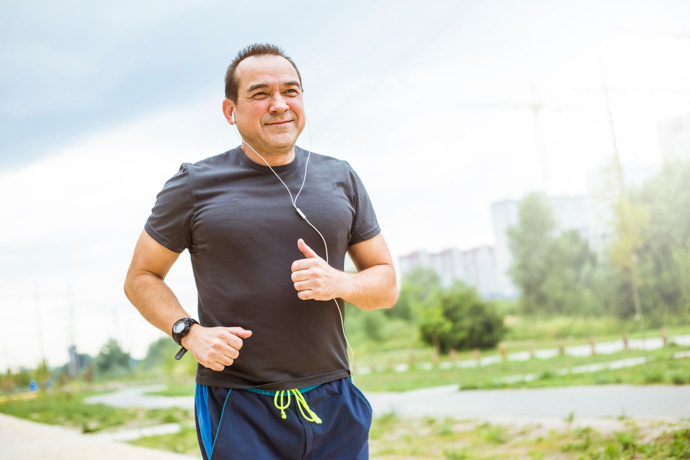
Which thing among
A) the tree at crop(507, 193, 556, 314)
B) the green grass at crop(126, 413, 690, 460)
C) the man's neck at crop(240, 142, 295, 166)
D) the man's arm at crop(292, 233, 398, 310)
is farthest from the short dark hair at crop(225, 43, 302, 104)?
the tree at crop(507, 193, 556, 314)

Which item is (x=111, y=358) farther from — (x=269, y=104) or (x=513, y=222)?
(x=269, y=104)

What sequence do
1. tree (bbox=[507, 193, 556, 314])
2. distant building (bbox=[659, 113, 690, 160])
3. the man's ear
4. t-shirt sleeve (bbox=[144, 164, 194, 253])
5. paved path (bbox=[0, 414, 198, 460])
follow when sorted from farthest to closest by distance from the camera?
tree (bbox=[507, 193, 556, 314]), distant building (bbox=[659, 113, 690, 160]), paved path (bbox=[0, 414, 198, 460]), the man's ear, t-shirt sleeve (bbox=[144, 164, 194, 253])

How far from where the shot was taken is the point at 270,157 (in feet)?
3.91

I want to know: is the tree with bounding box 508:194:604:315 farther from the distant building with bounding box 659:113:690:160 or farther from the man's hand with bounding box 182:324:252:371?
the man's hand with bounding box 182:324:252:371

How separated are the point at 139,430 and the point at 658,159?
17.9 ft

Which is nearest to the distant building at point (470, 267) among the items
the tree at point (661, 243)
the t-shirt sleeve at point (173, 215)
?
the tree at point (661, 243)

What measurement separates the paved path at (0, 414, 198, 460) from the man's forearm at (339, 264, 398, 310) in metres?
2.84

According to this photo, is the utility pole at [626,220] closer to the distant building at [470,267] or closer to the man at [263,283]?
the man at [263,283]

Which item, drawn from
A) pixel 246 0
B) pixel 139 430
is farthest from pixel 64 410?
pixel 246 0

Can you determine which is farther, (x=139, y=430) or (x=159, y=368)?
(x=159, y=368)

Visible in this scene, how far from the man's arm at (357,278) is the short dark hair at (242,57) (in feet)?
1.16

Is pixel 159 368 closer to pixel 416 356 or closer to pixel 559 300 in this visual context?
pixel 416 356

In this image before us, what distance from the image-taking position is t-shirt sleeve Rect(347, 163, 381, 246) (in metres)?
1.26

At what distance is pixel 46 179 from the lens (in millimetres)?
6953
